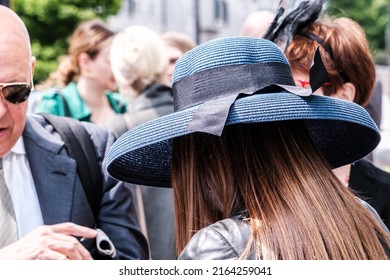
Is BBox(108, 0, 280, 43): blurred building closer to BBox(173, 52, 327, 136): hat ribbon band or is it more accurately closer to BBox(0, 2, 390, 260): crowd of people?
BBox(0, 2, 390, 260): crowd of people

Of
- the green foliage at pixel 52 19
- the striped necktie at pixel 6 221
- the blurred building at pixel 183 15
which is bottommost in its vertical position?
the blurred building at pixel 183 15

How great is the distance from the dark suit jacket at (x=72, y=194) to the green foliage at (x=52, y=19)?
1578cm

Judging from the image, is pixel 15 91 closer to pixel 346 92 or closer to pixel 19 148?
pixel 19 148

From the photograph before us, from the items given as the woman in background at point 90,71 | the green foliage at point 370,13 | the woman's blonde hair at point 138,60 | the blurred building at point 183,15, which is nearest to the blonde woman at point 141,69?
the woman's blonde hair at point 138,60

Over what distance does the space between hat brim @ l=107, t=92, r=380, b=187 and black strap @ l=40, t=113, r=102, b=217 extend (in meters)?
0.33

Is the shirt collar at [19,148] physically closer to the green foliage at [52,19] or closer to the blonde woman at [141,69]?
the blonde woman at [141,69]

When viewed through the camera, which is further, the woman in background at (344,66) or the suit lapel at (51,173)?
the woman in background at (344,66)

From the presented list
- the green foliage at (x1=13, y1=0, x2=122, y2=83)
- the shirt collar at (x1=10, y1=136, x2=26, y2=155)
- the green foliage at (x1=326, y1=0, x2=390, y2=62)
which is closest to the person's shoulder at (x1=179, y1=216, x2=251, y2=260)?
the shirt collar at (x1=10, y1=136, x2=26, y2=155)

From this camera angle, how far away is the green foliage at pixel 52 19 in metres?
17.9

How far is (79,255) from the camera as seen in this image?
1830 mm

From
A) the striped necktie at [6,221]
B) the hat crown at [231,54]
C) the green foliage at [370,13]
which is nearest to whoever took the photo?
the hat crown at [231,54]

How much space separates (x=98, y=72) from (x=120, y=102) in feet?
1.89
